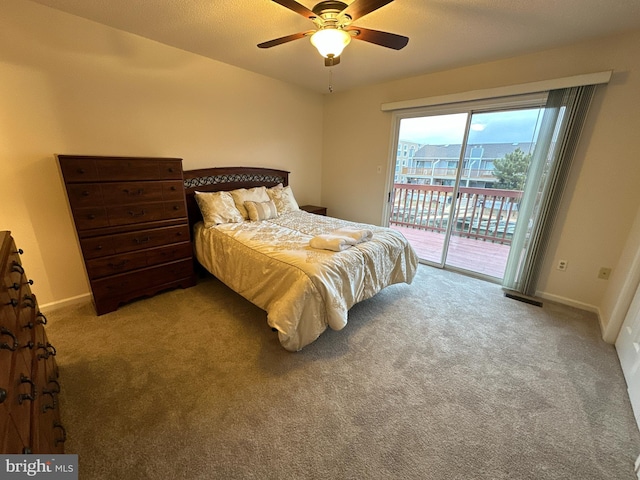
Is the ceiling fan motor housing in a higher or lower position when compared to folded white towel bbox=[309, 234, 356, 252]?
higher

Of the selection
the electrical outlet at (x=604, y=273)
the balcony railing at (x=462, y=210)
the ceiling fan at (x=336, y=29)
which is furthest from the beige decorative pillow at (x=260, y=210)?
the electrical outlet at (x=604, y=273)

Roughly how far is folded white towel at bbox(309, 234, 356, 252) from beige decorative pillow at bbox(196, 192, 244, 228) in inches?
44.1

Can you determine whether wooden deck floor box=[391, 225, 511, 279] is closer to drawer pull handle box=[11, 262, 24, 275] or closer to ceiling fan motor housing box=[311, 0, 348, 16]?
ceiling fan motor housing box=[311, 0, 348, 16]

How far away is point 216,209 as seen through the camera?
108 inches

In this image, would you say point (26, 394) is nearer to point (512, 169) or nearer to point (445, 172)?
point (512, 169)

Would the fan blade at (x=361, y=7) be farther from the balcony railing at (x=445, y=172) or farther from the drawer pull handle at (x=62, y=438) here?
the drawer pull handle at (x=62, y=438)

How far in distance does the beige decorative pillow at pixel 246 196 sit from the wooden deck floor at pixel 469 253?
2381 mm

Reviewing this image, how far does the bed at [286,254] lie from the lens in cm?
175

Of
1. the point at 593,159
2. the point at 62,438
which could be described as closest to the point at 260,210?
the point at 62,438

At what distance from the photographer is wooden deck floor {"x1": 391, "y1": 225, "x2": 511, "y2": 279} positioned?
332 cm

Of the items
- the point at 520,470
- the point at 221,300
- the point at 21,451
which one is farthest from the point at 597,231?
the point at 21,451

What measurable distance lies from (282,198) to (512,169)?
271 centimetres

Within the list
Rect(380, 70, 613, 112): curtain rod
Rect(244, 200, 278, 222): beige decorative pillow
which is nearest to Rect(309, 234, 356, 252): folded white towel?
Rect(244, 200, 278, 222): beige decorative pillow

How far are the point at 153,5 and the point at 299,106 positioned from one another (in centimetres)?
219
